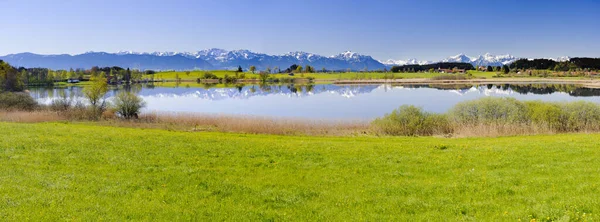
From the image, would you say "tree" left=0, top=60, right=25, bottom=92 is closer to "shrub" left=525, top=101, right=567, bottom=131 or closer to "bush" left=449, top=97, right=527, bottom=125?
"bush" left=449, top=97, right=527, bottom=125

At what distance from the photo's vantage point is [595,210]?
9.02 metres

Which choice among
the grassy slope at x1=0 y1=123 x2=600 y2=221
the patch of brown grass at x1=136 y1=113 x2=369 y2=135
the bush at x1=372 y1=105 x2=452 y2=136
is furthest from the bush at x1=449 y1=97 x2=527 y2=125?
the grassy slope at x1=0 y1=123 x2=600 y2=221

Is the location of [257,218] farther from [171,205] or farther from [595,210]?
[595,210]

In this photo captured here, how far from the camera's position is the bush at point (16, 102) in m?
53.3

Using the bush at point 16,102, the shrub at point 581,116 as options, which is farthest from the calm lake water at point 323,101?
the shrub at point 581,116

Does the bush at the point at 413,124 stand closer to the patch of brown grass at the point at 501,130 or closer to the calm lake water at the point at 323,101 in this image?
the patch of brown grass at the point at 501,130

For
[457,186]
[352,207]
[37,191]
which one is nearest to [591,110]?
[457,186]

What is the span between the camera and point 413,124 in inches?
1375

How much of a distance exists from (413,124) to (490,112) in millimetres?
7782

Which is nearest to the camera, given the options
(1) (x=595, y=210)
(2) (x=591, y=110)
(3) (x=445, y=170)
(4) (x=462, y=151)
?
(1) (x=595, y=210)

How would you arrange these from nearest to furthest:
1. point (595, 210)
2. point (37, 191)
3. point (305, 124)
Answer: point (595, 210) → point (37, 191) → point (305, 124)

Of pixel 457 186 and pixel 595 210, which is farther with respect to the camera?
pixel 457 186

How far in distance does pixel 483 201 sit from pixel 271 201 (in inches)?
224

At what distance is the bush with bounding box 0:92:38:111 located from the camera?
175ft
